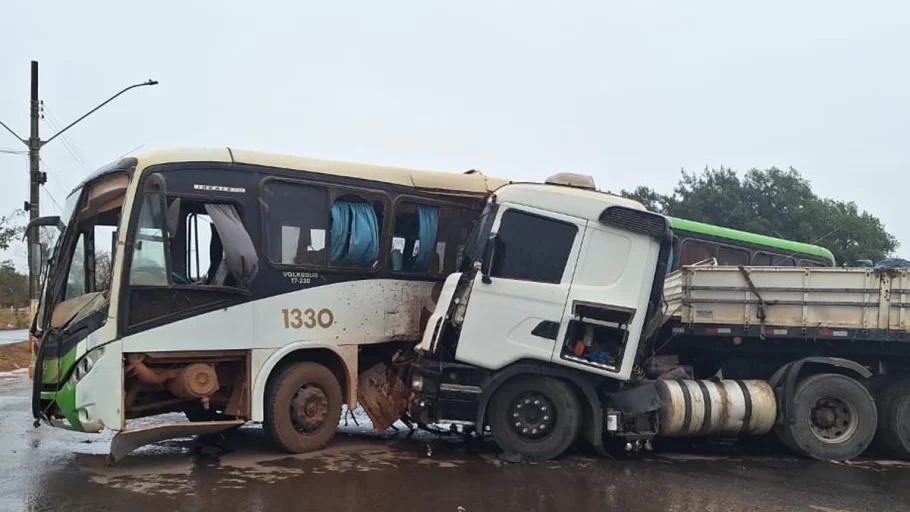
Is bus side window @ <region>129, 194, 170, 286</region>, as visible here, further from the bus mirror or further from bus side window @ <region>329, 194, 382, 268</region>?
the bus mirror

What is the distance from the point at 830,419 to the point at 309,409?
6.26m

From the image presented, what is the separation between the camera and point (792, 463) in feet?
30.0

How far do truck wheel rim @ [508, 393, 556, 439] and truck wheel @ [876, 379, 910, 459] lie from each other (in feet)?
14.1

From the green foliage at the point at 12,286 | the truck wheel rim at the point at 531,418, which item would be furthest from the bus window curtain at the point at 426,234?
the green foliage at the point at 12,286

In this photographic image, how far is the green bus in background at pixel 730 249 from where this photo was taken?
14.3 meters

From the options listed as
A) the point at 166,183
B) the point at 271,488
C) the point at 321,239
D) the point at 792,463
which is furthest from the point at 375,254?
the point at 792,463

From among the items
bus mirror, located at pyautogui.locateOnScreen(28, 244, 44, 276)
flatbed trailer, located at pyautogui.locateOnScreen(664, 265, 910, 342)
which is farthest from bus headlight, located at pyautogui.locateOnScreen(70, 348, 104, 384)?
bus mirror, located at pyautogui.locateOnScreen(28, 244, 44, 276)

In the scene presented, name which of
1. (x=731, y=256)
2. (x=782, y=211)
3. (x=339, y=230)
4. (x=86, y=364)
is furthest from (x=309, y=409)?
(x=782, y=211)

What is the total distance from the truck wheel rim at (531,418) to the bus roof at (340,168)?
2.93m

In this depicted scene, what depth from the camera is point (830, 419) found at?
9.38 meters

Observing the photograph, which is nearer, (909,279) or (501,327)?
(501,327)

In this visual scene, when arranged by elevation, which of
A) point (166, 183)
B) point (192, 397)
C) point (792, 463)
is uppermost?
point (166, 183)

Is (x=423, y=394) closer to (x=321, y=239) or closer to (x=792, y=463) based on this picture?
(x=321, y=239)

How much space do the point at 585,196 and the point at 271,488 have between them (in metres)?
4.62
